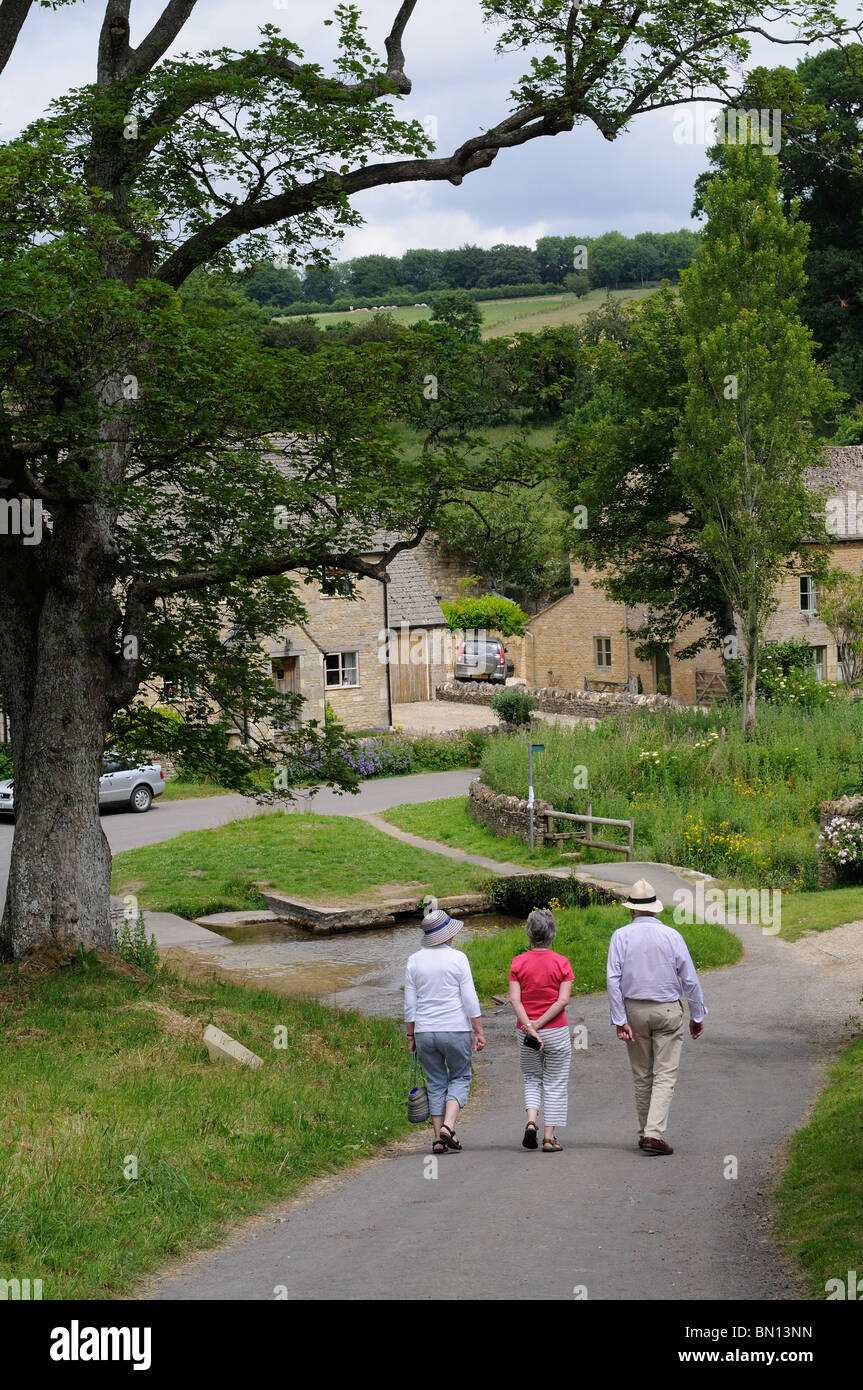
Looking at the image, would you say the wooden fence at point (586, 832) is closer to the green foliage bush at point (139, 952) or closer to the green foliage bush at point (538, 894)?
the green foliage bush at point (538, 894)

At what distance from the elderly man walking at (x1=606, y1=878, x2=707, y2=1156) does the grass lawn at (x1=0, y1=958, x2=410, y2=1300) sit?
2255mm

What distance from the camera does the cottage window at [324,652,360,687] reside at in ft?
134

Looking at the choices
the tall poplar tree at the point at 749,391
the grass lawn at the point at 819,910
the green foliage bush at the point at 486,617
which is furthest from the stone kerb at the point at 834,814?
the green foliage bush at the point at 486,617

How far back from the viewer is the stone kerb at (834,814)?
815 inches

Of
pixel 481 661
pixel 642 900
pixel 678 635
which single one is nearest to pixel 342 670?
pixel 678 635

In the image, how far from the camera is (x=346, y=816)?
103ft

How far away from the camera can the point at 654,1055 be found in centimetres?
963

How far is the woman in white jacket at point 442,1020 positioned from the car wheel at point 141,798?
2440 centimetres

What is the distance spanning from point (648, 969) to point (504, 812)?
18.4 m

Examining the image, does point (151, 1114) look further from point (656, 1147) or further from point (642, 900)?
point (642, 900)

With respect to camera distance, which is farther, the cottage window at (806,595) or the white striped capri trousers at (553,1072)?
the cottage window at (806,595)

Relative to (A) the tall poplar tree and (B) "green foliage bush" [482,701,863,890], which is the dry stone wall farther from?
(A) the tall poplar tree
